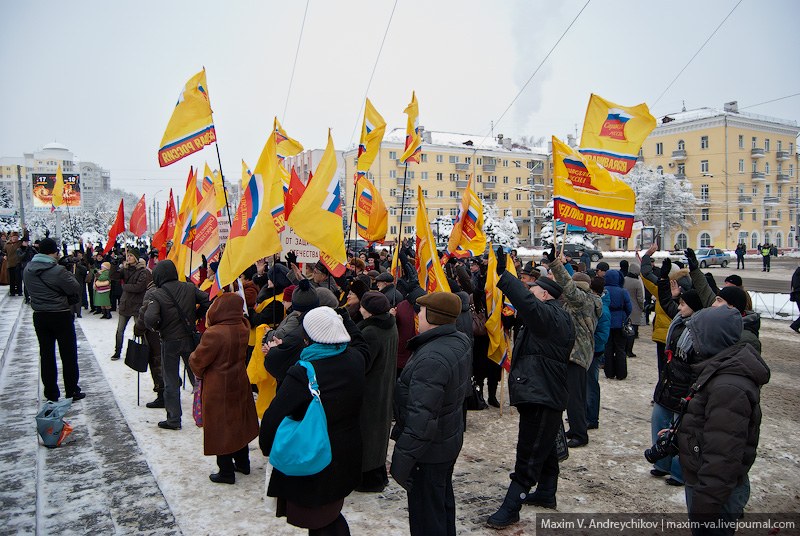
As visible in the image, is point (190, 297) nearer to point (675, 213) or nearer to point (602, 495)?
point (602, 495)

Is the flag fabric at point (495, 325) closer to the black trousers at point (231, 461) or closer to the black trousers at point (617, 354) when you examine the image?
the black trousers at point (617, 354)

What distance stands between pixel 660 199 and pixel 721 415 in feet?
185

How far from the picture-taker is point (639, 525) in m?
4.14

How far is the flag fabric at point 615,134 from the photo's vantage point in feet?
24.2

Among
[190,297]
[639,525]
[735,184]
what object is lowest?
[639,525]

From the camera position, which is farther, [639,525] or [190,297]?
[190,297]

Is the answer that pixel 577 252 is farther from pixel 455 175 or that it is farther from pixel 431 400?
pixel 431 400

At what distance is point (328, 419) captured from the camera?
302cm

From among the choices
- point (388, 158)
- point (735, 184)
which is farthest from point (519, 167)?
point (735, 184)

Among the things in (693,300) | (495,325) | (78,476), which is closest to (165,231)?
(78,476)

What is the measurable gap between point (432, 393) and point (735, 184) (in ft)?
221

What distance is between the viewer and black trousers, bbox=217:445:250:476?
4.75 m

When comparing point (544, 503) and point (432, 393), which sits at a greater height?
point (432, 393)

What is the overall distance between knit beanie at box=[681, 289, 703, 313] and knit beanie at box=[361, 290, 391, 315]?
2.75 metres
